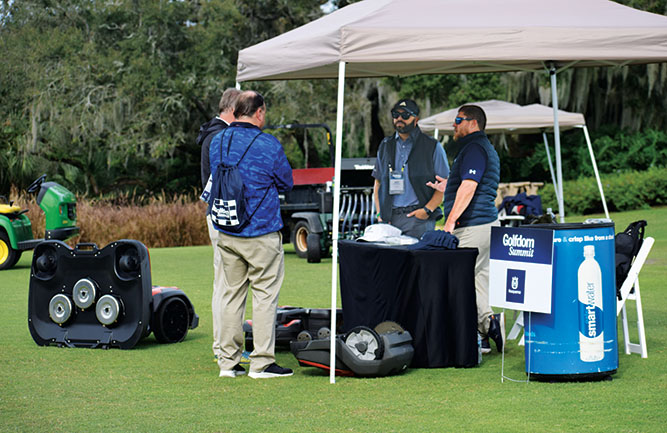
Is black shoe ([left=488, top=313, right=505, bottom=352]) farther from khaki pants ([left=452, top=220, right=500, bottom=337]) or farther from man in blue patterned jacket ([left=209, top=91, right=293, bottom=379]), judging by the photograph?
man in blue patterned jacket ([left=209, top=91, right=293, bottom=379])

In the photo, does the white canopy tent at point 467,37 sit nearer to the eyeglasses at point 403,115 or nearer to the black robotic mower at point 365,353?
the black robotic mower at point 365,353

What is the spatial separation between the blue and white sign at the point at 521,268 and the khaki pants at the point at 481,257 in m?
0.90

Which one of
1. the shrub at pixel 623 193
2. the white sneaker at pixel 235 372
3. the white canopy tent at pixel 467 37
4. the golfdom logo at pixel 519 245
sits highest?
the white canopy tent at pixel 467 37

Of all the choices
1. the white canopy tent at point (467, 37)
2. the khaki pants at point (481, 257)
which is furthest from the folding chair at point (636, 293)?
the white canopy tent at point (467, 37)

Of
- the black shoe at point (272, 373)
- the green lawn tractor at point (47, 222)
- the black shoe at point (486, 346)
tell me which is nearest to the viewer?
the black shoe at point (272, 373)

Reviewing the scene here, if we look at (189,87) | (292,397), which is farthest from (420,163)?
(189,87)

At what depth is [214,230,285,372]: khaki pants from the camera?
20.2 ft

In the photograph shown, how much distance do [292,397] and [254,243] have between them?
3.59 feet

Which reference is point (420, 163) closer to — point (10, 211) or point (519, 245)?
point (519, 245)

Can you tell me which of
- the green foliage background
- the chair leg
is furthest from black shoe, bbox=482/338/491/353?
the green foliage background

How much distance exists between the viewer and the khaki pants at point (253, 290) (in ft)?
20.2

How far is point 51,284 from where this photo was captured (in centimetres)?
775

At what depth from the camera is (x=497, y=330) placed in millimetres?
7000

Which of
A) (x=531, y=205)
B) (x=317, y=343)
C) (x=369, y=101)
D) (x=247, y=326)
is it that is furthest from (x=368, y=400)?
(x=369, y=101)
